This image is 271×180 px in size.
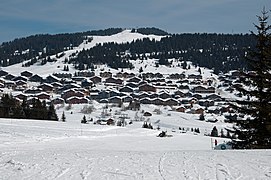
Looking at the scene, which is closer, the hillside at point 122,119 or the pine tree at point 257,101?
the hillside at point 122,119

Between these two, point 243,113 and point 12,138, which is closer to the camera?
point 243,113

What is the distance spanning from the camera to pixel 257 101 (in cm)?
1612

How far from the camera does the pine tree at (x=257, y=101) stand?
15.5 metres

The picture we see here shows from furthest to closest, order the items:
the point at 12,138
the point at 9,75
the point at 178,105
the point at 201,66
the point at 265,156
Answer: the point at 201,66 → the point at 9,75 → the point at 178,105 → the point at 12,138 → the point at 265,156

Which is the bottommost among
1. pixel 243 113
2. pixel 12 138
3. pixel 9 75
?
pixel 12 138

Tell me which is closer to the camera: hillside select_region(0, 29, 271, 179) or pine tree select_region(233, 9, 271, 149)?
hillside select_region(0, 29, 271, 179)

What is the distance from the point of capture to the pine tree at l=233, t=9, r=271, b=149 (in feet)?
50.7

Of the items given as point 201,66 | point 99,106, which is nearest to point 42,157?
point 99,106

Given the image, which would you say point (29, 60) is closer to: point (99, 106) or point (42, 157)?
point (99, 106)

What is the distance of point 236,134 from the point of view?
16.0 m

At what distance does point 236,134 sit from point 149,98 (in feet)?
315

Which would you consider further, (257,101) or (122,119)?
(122,119)

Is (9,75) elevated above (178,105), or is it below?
above

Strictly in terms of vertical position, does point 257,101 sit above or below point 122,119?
above
